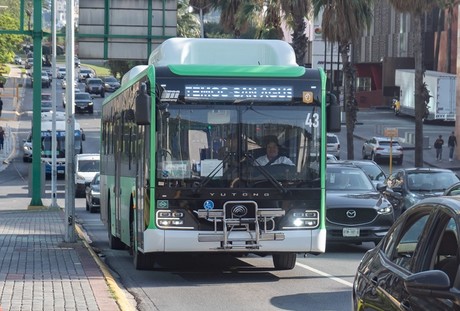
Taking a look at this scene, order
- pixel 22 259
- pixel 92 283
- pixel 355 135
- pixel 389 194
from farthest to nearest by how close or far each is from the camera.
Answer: pixel 355 135 → pixel 389 194 → pixel 22 259 → pixel 92 283

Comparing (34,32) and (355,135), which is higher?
(34,32)

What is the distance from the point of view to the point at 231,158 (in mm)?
14719

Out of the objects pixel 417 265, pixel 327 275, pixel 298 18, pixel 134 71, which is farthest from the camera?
pixel 298 18

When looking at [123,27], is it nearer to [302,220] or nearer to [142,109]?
[142,109]

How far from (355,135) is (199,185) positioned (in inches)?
2456

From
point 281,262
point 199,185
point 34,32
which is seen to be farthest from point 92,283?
point 34,32

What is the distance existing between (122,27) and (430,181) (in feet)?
35.4

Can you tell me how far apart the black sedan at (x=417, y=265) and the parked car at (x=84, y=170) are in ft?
119

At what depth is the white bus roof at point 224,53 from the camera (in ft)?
52.4

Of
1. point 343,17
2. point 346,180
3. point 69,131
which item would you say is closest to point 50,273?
point 69,131

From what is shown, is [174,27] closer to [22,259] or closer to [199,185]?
[22,259]

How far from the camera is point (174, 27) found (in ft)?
101

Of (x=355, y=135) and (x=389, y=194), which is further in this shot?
(x=355, y=135)

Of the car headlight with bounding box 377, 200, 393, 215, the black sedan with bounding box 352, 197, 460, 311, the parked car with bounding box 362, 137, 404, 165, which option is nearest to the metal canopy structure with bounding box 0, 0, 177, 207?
the car headlight with bounding box 377, 200, 393, 215
